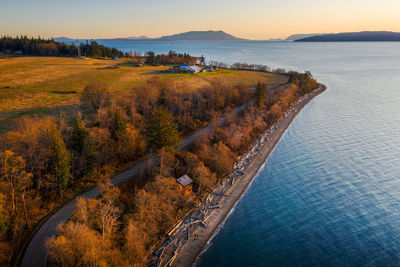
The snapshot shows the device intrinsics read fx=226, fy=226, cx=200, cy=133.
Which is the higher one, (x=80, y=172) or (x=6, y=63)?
(x=6, y=63)

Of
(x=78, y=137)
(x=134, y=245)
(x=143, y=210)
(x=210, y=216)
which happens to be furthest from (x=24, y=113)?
(x=210, y=216)

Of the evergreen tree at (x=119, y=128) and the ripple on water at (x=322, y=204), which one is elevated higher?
the evergreen tree at (x=119, y=128)

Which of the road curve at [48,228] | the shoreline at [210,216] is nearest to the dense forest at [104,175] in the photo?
the road curve at [48,228]

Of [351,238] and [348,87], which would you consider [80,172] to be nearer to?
[351,238]

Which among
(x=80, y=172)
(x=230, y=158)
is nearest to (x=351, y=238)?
(x=230, y=158)

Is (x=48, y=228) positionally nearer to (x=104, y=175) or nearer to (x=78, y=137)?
(x=104, y=175)

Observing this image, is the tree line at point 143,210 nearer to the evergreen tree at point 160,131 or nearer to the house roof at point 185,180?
the house roof at point 185,180

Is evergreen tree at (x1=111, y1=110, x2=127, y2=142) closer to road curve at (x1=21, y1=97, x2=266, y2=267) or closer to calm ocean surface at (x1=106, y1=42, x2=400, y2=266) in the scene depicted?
road curve at (x1=21, y1=97, x2=266, y2=267)
